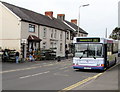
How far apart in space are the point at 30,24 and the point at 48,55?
5472mm

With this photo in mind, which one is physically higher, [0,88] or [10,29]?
[10,29]

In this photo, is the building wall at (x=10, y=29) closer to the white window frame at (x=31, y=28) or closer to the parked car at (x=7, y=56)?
the white window frame at (x=31, y=28)

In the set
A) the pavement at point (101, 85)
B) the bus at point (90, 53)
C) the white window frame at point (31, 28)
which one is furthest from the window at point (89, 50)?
the white window frame at point (31, 28)

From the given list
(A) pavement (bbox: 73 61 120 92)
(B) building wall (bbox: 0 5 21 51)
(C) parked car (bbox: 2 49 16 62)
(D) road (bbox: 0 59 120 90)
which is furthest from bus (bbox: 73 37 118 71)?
(B) building wall (bbox: 0 5 21 51)

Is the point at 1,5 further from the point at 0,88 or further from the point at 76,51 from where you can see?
the point at 0,88

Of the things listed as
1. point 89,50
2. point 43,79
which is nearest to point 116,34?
point 89,50

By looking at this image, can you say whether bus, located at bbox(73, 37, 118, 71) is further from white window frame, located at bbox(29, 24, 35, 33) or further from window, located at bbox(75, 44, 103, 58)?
white window frame, located at bbox(29, 24, 35, 33)

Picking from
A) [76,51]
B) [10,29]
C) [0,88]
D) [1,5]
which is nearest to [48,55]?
[10,29]

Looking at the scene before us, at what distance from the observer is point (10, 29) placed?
30.3m

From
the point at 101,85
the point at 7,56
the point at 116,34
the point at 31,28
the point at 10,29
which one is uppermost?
the point at 116,34

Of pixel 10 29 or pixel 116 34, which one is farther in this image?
pixel 116 34

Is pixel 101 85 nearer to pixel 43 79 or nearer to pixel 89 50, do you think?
pixel 43 79

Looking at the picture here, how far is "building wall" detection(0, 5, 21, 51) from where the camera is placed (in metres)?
29.5

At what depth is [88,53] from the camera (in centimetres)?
1588
